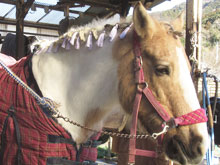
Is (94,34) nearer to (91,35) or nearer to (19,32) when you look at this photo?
(91,35)

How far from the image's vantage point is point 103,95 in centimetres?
157

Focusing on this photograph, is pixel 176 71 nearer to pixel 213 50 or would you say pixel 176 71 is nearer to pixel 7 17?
pixel 7 17

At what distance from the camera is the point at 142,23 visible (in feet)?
4.66

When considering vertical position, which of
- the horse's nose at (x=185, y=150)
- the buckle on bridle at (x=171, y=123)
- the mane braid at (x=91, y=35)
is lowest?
the horse's nose at (x=185, y=150)

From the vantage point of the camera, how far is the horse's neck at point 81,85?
5.15ft

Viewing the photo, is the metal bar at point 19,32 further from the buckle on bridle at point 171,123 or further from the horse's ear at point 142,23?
the buckle on bridle at point 171,123

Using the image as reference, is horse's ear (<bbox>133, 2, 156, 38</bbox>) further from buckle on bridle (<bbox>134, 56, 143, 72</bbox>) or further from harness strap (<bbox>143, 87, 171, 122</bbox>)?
harness strap (<bbox>143, 87, 171, 122</bbox>)

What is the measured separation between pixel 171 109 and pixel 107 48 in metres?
0.58

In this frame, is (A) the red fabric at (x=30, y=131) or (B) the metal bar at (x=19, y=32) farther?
(B) the metal bar at (x=19, y=32)

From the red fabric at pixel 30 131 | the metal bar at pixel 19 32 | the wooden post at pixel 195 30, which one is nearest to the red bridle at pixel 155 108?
the red fabric at pixel 30 131

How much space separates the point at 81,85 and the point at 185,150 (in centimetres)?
78

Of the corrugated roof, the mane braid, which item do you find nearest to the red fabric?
the mane braid

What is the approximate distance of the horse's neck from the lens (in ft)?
5.15

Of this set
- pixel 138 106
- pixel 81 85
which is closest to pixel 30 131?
pixel 81 85
